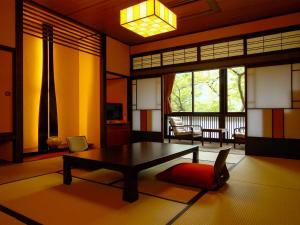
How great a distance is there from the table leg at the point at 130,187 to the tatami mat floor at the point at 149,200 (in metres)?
0.08

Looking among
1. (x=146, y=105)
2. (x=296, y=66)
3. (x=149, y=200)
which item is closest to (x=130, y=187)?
(x=149, y=200)

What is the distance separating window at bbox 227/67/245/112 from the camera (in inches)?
280

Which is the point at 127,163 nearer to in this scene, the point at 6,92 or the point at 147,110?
the point at 6,92

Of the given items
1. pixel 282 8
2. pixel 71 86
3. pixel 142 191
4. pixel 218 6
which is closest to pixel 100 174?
pixel 142 191

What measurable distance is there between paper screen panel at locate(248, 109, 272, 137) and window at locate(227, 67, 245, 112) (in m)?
2.33

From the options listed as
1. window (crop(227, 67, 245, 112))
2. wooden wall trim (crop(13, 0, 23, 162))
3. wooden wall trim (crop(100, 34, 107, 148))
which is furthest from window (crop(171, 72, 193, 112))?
wooden wall trim (crop(13, 0, 23, 162))

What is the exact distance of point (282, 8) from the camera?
420cm

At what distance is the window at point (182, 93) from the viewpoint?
7.94m

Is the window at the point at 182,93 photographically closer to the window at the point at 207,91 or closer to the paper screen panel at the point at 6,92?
the window at the point at 207,91

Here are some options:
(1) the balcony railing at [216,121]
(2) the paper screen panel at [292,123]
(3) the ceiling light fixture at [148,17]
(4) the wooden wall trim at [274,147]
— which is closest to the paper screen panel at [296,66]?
(2) the paper screen panel at [292,123]

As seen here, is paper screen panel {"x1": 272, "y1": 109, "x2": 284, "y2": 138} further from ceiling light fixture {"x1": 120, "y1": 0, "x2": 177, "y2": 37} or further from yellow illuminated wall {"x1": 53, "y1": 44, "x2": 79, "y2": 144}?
yellow illuminated wall {"x1": 53, "y1": 44, "x2": 79, "y2": 144}

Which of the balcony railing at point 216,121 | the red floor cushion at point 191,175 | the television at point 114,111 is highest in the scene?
the television at point 114,111

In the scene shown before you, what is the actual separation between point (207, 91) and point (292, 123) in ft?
11.5

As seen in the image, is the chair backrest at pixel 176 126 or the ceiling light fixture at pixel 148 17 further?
the chair backrest at pixel 176 126
